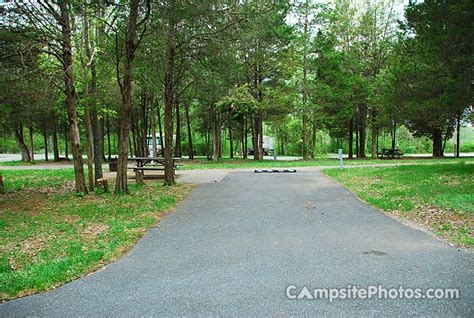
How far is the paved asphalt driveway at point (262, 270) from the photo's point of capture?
2953 millimetres

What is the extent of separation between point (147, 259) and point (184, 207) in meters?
3.65

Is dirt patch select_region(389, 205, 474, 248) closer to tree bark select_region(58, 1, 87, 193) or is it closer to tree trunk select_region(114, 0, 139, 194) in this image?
tree trunk select_region(114, 0, 139, 194)

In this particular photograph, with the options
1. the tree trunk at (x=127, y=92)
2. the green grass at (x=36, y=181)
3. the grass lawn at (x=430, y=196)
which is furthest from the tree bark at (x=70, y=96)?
the grass lawn at (x=430, y=196)

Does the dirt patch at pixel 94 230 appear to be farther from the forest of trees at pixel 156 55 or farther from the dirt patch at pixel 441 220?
the dirt patch at pixel 441 220

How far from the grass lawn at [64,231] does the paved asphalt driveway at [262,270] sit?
290 mm

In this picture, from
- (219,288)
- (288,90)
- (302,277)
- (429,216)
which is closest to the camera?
(219,288)

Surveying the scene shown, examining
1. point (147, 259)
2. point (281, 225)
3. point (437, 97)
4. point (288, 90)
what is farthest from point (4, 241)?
point (288, 90)

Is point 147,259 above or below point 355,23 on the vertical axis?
below

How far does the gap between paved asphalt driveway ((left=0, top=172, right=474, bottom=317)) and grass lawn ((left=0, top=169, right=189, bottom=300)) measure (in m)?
0.29

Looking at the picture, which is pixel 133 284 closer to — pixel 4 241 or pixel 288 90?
pixel 4 241

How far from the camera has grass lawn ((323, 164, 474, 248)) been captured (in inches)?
227

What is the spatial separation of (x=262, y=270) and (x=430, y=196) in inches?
242

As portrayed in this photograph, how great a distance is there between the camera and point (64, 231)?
5891 mm

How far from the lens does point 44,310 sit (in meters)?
3.01
